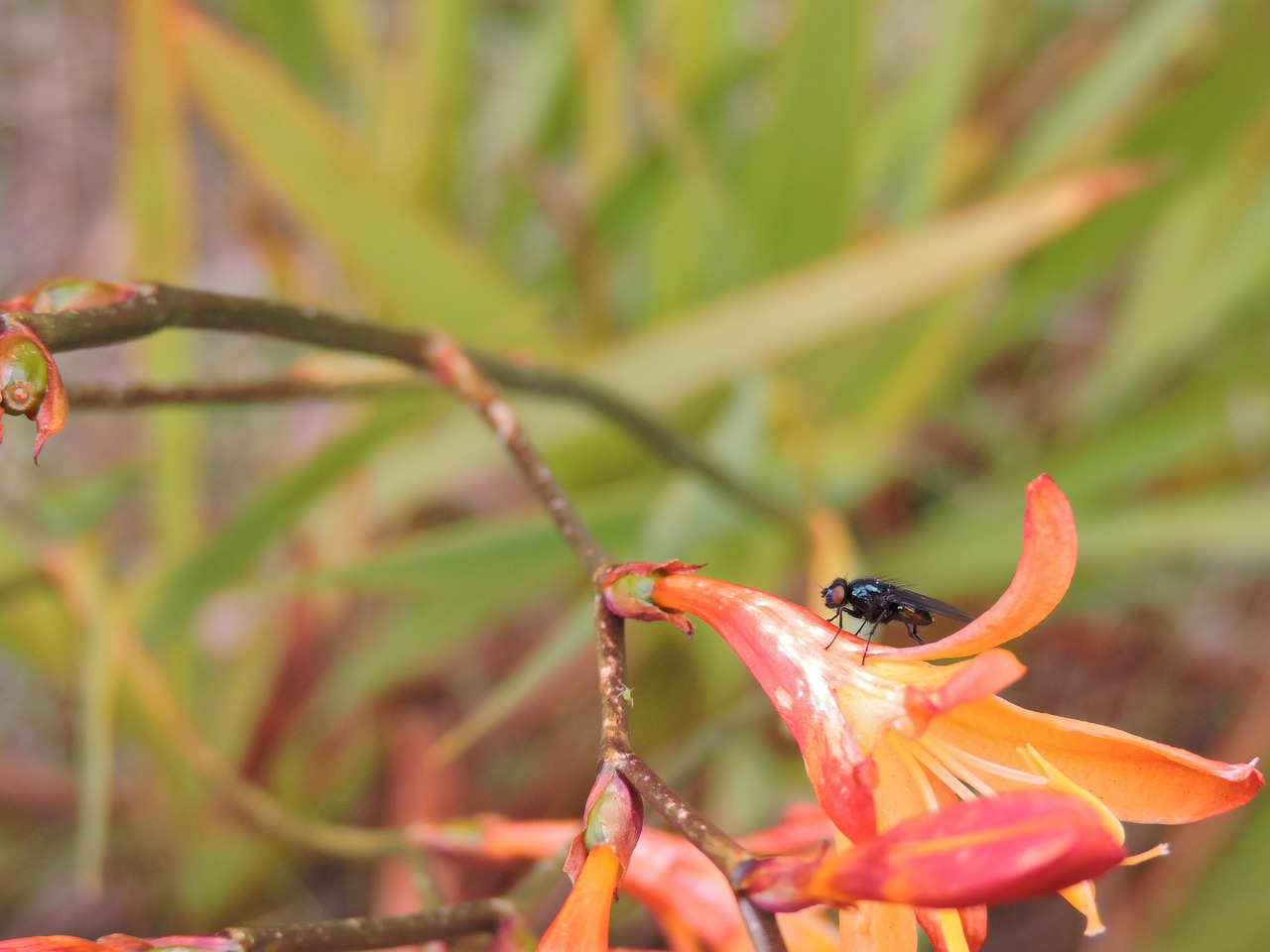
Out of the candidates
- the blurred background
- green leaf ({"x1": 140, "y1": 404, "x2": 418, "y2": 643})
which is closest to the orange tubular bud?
the blurred background

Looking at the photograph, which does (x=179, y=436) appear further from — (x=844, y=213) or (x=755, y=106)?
(x=755, y=106)

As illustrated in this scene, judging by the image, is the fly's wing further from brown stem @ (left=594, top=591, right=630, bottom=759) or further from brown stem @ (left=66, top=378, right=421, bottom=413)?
brown stem @ (left=66, top=378, right=421, bottom=413)

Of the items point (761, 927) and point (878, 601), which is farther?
point (878, 601)

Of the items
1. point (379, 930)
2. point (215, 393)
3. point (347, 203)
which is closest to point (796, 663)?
point (379, 930)

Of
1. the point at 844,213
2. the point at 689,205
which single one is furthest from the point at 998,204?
the point at 689,205

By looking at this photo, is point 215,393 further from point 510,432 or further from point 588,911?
point 588,911

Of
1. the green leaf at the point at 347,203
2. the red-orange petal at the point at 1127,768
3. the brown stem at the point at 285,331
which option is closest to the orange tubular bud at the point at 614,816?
the red-orange petal at the point at 1127,768
